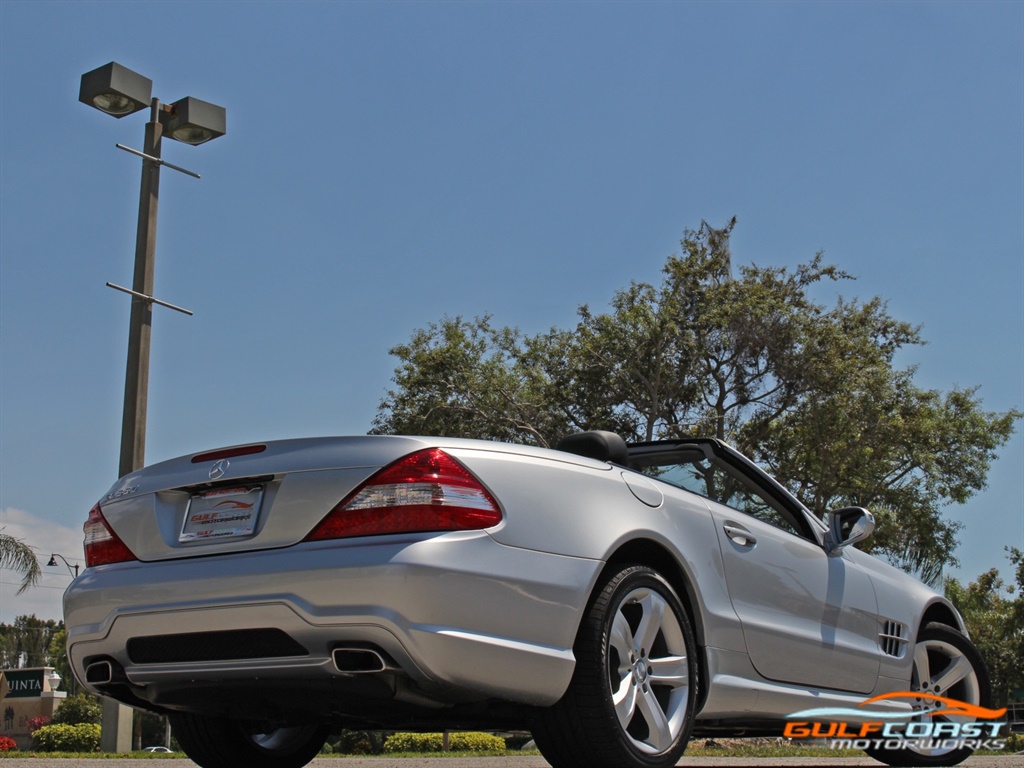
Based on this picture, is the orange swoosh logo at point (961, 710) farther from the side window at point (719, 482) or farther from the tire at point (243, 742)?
the tire at point (243, 742)

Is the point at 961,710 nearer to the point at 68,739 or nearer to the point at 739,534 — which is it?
the point at 739,534

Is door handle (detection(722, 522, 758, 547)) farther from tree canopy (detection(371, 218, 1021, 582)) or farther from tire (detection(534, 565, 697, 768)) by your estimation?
tree canopy (detection(371, 218, 1021, 582))

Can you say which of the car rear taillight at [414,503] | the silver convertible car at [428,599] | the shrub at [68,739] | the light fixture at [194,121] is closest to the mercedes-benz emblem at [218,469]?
the silver convertible car at [428,599]

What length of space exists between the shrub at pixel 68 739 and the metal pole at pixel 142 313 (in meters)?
10.1

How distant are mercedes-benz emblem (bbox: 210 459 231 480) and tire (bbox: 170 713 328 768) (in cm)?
119

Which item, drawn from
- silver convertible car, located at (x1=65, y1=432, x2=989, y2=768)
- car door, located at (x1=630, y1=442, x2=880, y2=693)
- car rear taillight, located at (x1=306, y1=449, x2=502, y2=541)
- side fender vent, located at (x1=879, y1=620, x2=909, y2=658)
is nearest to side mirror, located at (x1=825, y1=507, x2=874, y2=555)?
car door, located at (x1=630, y1=442, x2=880, y2=693)

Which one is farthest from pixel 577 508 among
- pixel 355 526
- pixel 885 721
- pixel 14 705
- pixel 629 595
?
pixel 14 705

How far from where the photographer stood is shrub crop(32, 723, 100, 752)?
20297mm

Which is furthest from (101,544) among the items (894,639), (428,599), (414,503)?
(894,639)

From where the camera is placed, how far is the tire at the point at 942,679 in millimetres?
5887

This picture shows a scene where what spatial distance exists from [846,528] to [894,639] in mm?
660

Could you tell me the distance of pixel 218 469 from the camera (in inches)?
154

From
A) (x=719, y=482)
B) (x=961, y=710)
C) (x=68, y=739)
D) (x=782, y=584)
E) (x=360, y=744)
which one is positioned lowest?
(x=360, y=744)

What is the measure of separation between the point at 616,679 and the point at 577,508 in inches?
23.2
